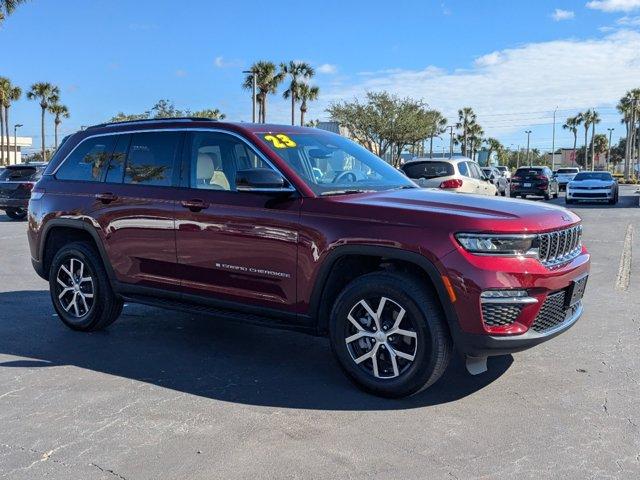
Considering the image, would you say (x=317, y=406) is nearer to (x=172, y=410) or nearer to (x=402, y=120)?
(x=172, y=410)

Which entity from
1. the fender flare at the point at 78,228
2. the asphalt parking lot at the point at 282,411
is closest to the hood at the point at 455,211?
the asphalt parking lot at the point at 282,411

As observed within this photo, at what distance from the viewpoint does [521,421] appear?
393cm

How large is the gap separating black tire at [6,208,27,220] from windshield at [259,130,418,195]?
15561 mm

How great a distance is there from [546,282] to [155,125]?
11.5 feet

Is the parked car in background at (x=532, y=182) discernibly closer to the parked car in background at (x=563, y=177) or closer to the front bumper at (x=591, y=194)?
the front bumper at (x=591, y=194)

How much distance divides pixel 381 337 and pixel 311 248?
0.78 meters

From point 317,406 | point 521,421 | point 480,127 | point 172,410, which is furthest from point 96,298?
point 480,127

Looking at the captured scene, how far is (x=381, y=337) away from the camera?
13.9 feet

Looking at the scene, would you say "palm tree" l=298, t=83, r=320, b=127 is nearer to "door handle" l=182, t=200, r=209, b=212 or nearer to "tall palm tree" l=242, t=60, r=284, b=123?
"tall palm tree" l=242, t=60, r=284, b=123

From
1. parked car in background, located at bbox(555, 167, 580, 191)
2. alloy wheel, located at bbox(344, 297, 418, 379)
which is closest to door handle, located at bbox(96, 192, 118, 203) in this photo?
alloy wheel, located at bbox(344, 297, 418, 379)

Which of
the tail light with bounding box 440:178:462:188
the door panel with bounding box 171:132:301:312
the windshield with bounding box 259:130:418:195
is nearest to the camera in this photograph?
the door panel with bounding box 171:132:301:312

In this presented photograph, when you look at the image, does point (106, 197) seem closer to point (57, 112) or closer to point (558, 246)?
point (558, 246)

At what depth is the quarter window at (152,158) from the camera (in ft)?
17.6

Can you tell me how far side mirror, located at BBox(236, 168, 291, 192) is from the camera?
4461 millimetres
